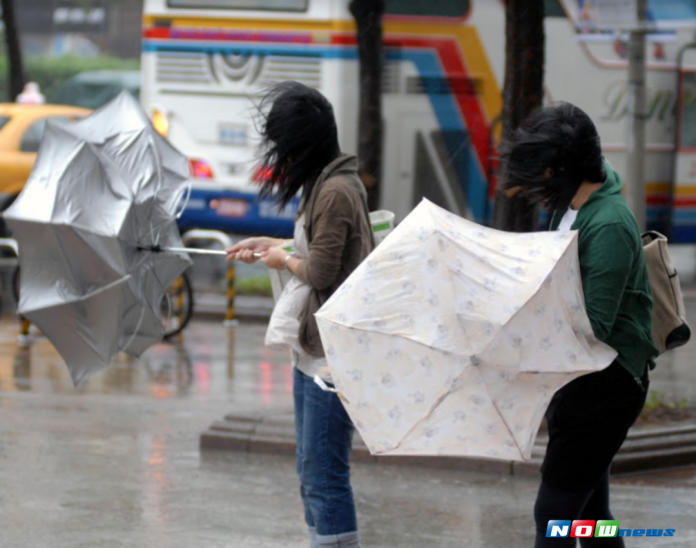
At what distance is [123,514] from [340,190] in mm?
2463

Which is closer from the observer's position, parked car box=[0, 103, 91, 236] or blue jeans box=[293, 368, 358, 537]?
blue jeans box=[293, 368, 358, 537]

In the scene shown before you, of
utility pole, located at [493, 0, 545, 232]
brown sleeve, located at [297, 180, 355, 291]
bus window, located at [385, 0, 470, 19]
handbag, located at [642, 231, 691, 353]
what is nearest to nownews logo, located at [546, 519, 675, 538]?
handbag, located at [642, 231, 691, 353]

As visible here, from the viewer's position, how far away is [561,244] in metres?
4.05

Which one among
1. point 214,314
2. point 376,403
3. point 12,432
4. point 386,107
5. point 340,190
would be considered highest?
point 340,190

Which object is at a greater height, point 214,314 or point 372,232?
point 372,232

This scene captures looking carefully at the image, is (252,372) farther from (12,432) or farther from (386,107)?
(386,107)

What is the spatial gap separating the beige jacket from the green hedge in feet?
105

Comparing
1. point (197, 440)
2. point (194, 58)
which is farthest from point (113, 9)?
point (197, 440)

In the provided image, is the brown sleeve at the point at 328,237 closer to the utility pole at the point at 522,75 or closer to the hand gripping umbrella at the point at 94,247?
the hand gripping umbrella at the point at 94,247

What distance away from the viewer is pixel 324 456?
4.77m

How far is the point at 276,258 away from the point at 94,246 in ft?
2.98

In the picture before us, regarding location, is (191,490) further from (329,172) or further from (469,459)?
(329,172)

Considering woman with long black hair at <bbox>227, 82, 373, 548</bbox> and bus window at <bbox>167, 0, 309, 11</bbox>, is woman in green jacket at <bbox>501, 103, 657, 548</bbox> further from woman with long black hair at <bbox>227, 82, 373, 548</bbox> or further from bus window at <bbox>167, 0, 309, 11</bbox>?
bus window at <bbox>167, 0, 309, 11</bbox>

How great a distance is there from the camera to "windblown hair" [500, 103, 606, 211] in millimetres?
4160
